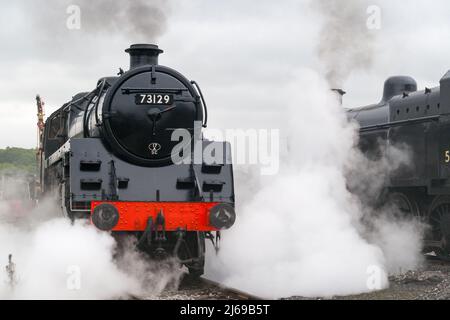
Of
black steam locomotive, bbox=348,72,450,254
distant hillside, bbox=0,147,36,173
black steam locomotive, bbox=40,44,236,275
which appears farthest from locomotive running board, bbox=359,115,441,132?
distant hillside, bbox=0,147,36,173

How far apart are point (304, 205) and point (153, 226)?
1.93 m

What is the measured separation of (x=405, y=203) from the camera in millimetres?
14250

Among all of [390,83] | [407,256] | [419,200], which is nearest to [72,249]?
[407,256]

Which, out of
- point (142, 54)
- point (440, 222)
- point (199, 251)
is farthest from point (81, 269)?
point (440, 222)

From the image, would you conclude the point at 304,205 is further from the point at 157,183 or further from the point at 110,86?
the point at 110,86

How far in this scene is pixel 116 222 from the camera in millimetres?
9242

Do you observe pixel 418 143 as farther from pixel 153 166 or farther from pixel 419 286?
pixel 153 166

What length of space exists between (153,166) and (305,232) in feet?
6.62

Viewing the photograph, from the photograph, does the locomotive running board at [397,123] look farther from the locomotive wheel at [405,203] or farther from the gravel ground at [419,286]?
the gravel ground at [419,286]

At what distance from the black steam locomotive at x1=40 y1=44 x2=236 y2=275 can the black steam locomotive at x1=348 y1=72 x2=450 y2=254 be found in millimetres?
4188

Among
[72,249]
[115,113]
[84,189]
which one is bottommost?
[72,249]

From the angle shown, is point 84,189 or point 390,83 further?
point 390,83

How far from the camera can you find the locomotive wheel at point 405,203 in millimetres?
13984

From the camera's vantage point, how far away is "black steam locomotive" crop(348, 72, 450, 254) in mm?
12867
